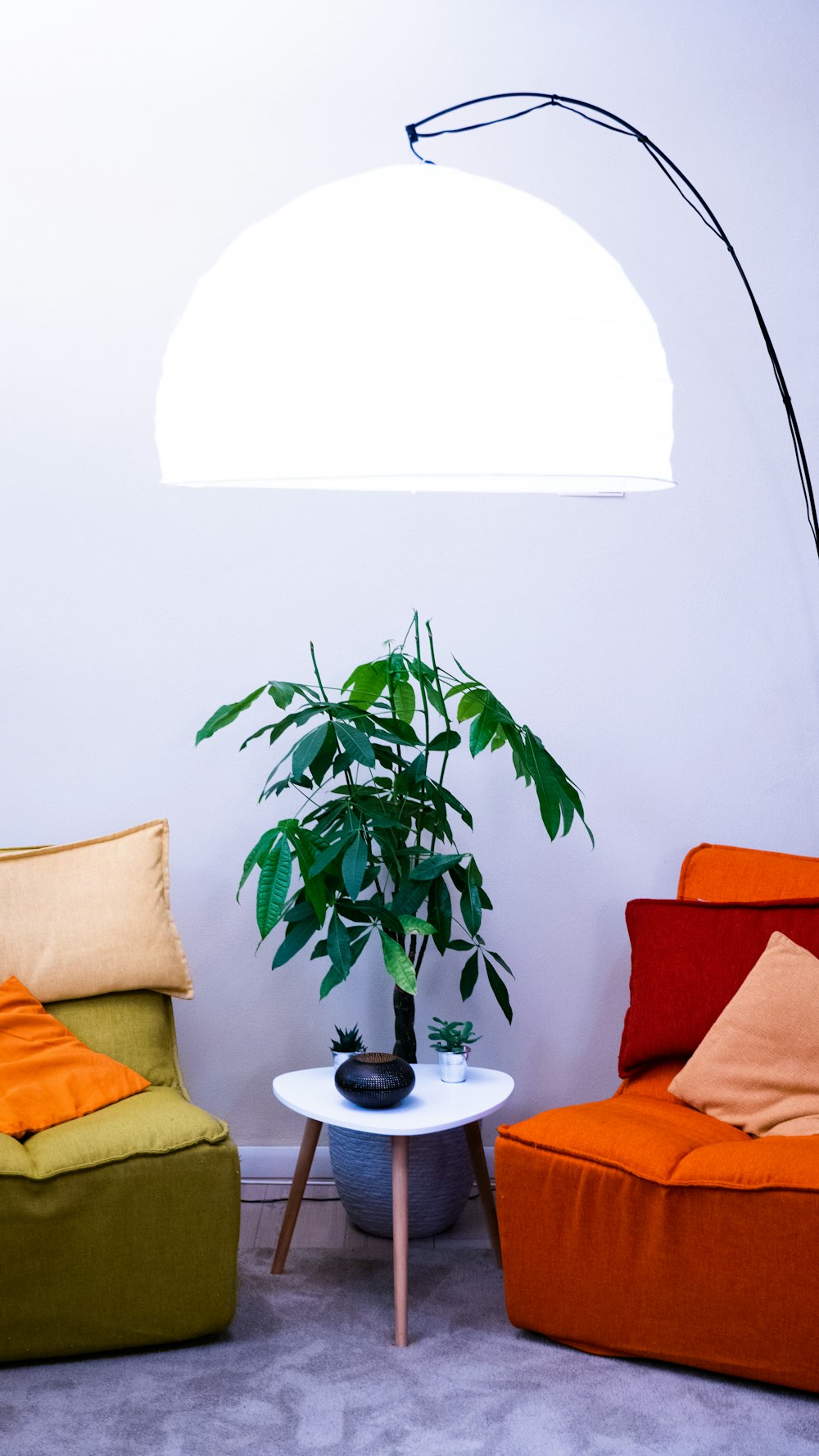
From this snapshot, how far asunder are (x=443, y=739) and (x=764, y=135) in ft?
5.97

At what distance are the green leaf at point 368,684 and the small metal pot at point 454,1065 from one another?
77 cm

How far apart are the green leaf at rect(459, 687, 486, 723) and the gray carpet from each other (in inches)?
47.7

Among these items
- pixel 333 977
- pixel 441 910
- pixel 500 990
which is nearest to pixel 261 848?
pixel 333 977

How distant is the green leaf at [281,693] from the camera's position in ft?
8.56

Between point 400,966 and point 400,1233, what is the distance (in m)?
0.51

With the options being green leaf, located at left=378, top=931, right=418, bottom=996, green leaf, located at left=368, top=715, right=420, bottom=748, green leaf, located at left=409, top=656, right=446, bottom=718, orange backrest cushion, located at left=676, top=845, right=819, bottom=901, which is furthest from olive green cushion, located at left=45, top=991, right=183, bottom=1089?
orange backrest cushion, located at left=676, top=845, right=819, bottom=901

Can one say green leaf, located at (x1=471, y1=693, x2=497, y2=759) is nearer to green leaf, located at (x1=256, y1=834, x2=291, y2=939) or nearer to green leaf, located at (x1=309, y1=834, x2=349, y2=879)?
green leaf, located at (x1=309, y1=834, x2=349, y2=879)

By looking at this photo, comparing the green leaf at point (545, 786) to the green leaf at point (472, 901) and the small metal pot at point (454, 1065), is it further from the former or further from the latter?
the small metal pot at point (454, 1065)

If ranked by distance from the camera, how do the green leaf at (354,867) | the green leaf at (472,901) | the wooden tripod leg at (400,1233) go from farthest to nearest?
the green leaf at (472,901)
the green leaf at (354,867)
the wooden tripod leg at (400,1233)

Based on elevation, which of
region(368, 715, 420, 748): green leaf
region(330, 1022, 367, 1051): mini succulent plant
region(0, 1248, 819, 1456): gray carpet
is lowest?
region(0, 1248, 819, 1456): gray carpet

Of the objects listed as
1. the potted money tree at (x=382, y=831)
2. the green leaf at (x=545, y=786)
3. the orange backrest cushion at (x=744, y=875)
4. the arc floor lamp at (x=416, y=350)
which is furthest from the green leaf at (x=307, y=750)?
the arc floor lamp at (x=416, y=350)

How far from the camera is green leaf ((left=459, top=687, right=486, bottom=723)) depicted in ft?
8.78

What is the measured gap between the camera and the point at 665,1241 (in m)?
2.14

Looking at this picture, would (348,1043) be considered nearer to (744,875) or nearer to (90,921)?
(90,921)
